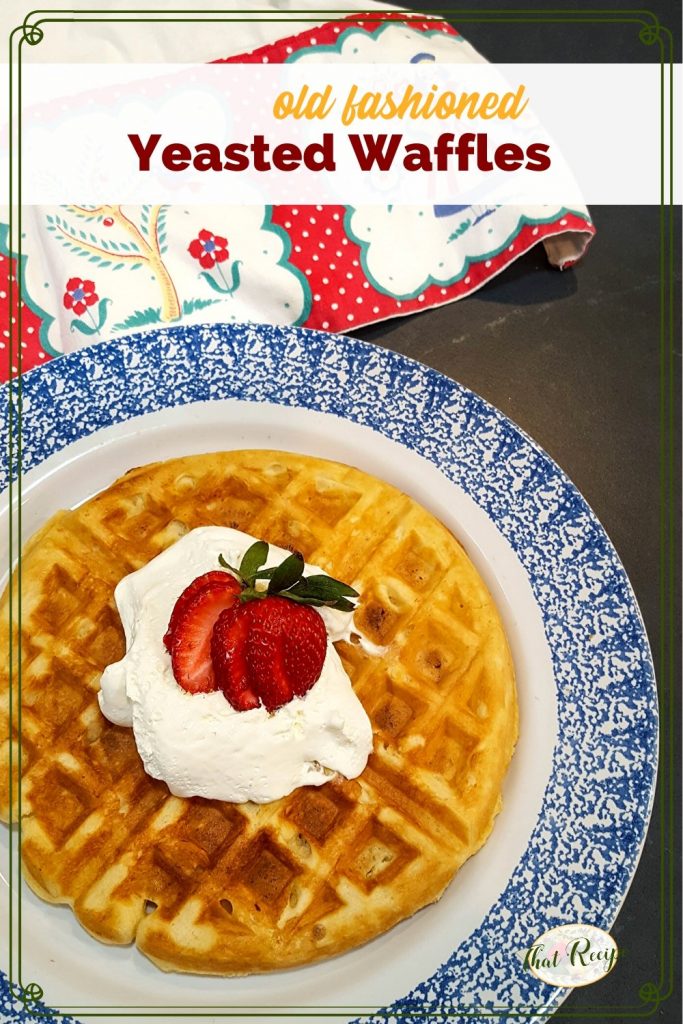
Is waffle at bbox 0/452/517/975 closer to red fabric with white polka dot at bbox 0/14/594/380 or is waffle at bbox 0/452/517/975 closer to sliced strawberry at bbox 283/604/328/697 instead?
sliced strawberry at bbox 283/604/328/697

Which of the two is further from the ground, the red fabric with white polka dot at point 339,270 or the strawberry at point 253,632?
the red fabric with white polka dot at point 339,270

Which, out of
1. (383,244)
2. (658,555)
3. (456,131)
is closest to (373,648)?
(658,555)

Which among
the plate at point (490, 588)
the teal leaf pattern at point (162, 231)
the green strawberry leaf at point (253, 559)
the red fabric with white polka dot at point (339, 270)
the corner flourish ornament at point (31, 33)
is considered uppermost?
the corner flourish ornament at point (31, 33)

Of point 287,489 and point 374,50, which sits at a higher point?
point 374,50

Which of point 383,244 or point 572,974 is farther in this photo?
point 383,244

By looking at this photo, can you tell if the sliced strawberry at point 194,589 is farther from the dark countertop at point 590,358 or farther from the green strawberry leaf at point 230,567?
the dark countertop at point 590,358

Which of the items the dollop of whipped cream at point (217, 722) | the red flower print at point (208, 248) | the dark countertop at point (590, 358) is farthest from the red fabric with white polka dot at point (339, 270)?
the dollop of whipped cream at point (217, 722)

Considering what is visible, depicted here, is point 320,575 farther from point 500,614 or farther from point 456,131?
point 456,131

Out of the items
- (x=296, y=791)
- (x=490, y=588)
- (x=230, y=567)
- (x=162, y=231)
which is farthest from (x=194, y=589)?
(x=162, y=231)
